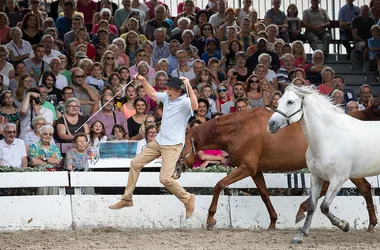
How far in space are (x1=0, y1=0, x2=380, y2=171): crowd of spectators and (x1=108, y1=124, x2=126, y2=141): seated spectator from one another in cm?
Answer: 2

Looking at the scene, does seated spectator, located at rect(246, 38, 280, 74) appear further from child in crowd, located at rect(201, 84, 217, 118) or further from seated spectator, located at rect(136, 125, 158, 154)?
seated spectator, located at rect(136, 125, 158, 154)

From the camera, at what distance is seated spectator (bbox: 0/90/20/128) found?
46.2 feet

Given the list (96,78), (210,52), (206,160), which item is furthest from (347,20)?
(206,160)

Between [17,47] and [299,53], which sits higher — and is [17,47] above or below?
above

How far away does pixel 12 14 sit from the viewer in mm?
17391

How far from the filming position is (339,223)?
10.5 meters

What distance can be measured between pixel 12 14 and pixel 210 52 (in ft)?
12.4

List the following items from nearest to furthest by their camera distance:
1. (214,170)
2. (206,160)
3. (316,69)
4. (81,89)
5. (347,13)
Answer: (214,170)
(206,160)
(81,89)
(316,69)
(347,13)

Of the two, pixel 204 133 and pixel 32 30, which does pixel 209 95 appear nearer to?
pixel 204 133

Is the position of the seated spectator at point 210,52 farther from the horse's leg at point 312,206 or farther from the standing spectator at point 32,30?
the horse's leg at point 312,206

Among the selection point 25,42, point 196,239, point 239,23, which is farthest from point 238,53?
point 196,239

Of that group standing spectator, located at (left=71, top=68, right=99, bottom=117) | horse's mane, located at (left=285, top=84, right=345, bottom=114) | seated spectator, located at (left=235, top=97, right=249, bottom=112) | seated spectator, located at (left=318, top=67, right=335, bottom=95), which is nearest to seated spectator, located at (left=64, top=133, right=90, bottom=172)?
standing spectator, located at (left=71, top=68, right=99, bottom=117)

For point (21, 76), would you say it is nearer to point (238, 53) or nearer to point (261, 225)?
point (238, 53)

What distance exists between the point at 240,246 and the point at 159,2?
10.1 m
